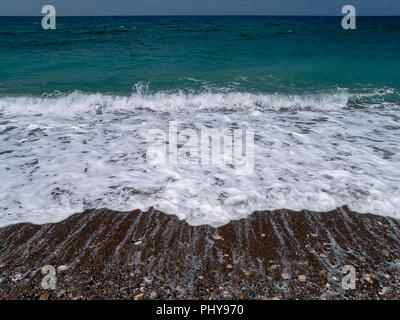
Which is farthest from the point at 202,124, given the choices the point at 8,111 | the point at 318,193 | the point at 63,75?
the point at 63,75

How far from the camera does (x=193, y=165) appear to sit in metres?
4.68

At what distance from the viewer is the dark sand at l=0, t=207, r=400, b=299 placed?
2426 millimetres

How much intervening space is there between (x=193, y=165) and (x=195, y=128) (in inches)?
76.7

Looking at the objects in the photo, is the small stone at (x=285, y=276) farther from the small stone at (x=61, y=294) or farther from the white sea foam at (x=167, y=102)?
the white sea foam at (x=167, y=102)

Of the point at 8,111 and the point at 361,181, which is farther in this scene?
the point at 8,111

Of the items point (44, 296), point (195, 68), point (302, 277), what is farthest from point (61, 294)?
point (195, 68)

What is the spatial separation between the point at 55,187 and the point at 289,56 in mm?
16607

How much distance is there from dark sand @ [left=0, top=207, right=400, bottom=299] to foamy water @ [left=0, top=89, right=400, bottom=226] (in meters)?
0.24

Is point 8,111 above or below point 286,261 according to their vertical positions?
above

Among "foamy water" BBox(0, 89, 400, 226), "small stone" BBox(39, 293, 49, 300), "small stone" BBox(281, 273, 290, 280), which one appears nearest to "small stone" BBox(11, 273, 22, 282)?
"small stone" BBox(39, 293, 49, 300)

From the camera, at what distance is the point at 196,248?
2922mm

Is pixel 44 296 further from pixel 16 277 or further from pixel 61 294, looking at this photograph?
pixel 16 277
